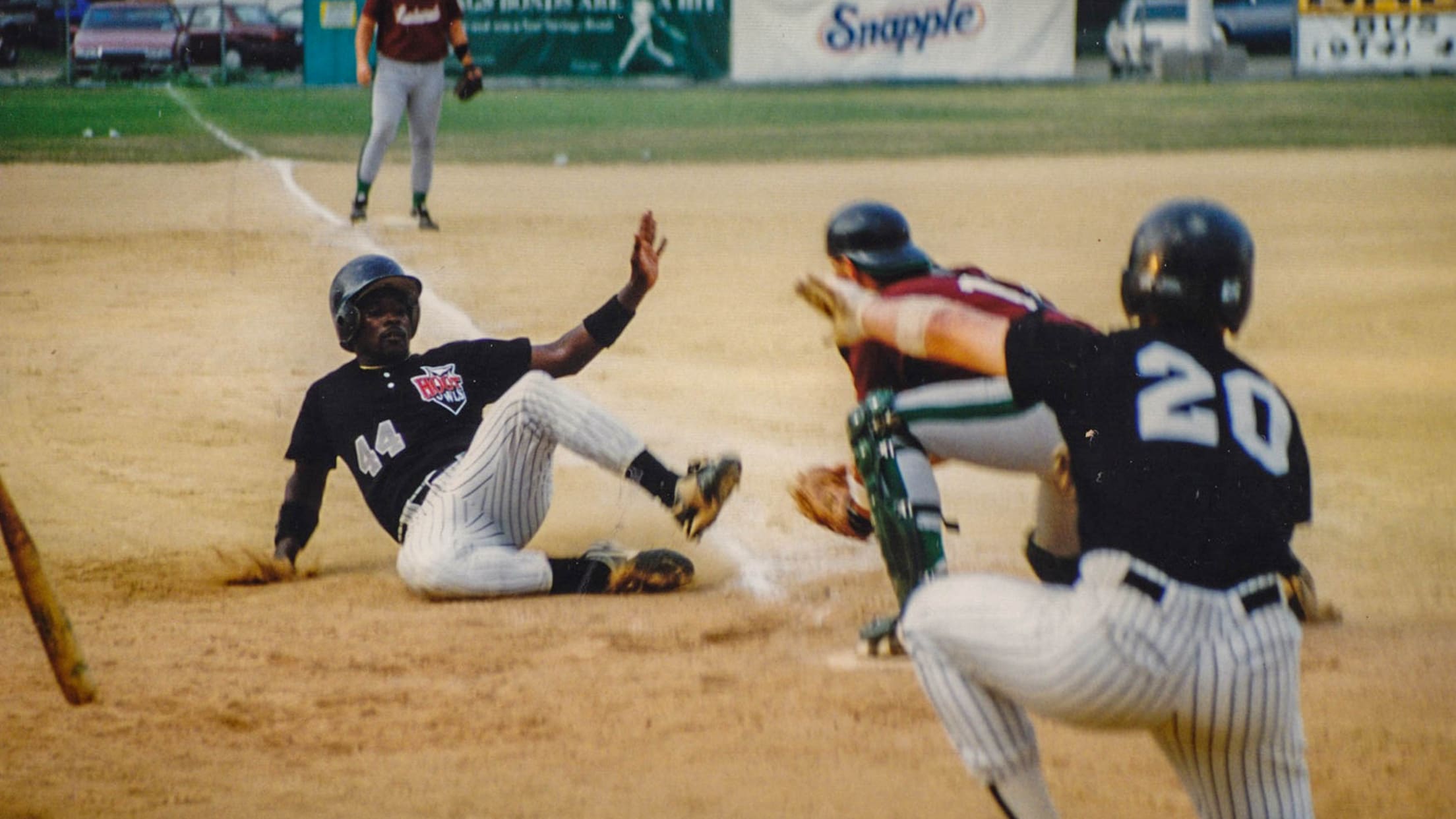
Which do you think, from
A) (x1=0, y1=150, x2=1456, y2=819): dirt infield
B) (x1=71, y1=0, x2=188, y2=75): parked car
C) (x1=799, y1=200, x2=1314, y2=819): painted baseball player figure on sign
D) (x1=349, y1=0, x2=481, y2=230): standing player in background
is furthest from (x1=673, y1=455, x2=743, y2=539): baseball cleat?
(x1=71, y1=0, x2=188, y2=75): parked car

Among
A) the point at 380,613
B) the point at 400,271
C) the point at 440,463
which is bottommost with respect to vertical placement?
the point at 380,613

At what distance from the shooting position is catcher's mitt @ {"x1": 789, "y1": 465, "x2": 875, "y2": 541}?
Result: 4.66 metres

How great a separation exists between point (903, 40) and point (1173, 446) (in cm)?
2633

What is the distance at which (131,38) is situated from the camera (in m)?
26.2

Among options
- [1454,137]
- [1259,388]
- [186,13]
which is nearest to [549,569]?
[1259,388]

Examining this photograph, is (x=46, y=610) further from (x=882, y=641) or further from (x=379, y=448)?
(x=882, y=641)

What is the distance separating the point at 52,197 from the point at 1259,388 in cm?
1316

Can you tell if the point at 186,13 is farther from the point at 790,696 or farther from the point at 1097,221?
the point at 790,696

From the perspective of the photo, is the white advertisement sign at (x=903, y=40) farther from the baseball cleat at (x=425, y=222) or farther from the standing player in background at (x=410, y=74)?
the baseball cleat at (x=425, y=222)

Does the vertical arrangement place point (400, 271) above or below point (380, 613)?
above

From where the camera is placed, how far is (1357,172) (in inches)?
613

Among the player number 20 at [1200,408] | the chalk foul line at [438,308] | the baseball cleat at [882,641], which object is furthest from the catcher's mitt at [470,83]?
the player number 20 at [1200,408]

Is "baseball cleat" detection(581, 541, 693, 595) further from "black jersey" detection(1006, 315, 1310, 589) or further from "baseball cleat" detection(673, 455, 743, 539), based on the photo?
"black jersey" detection(1006, 315, 1310, 589)

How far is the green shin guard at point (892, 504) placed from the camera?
12.8ft
